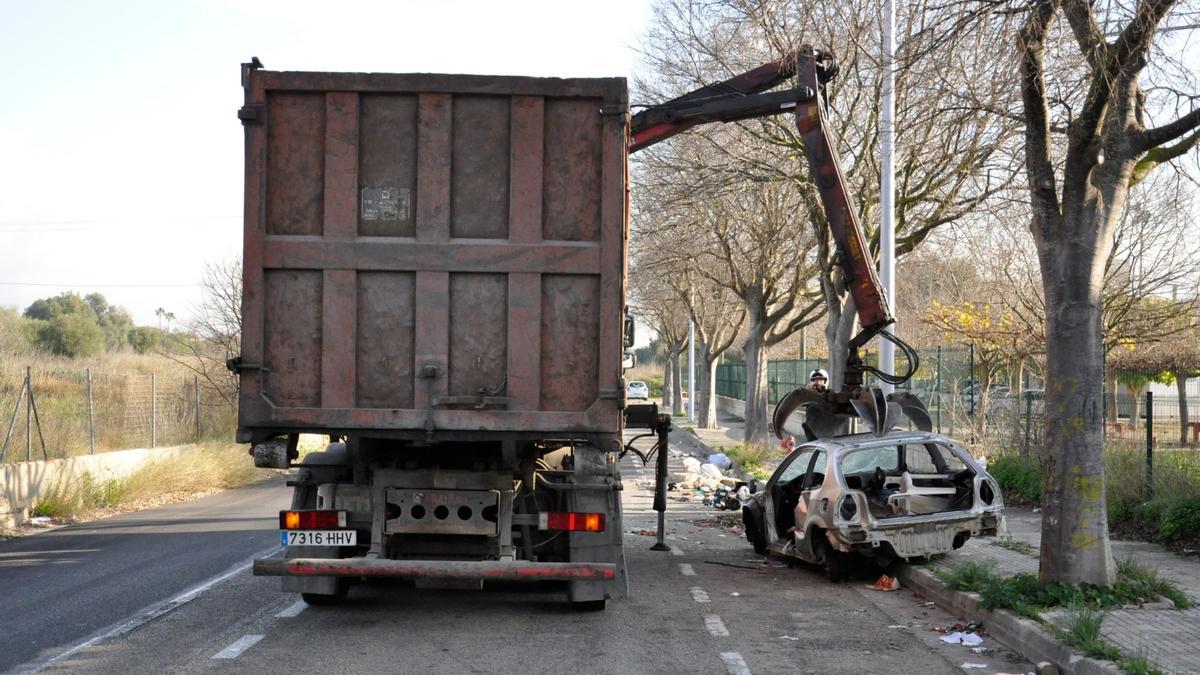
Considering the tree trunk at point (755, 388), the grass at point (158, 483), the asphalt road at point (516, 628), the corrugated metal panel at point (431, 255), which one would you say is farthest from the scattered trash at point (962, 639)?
the tree trunk at point (755, 388)

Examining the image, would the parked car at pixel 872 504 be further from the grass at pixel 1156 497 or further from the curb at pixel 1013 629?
the grass at pixel 1156 497

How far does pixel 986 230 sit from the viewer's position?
22.6 meters

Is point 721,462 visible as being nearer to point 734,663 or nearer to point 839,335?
point 839,335

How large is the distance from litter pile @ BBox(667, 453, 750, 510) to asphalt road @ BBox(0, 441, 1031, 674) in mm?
5621

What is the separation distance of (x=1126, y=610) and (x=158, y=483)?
54.8 ft

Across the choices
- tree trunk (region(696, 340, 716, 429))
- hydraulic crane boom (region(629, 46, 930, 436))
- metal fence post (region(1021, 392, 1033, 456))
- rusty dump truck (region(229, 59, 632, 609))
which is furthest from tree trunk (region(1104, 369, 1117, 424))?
tree trunk (region(696, 340, 716, 429))

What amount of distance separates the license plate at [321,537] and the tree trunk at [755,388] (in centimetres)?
2259

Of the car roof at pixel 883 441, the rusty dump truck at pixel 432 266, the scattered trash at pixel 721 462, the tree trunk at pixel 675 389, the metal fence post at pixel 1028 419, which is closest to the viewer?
the rusty dump truck at pixel 432 266

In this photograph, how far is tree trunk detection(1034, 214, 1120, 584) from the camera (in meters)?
8.92

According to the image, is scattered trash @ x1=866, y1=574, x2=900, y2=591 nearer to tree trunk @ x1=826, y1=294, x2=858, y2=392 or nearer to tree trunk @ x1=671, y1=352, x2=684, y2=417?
tree trunk @ x1=826, y1=294, x2=858, y2=392

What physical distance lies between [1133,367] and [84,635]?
17207mm

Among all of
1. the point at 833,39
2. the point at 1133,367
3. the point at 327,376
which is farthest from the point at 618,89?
the point at 1133,367

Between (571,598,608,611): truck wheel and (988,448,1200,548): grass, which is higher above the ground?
(988,448,1200,548): grass

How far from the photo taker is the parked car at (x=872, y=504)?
10.7m
